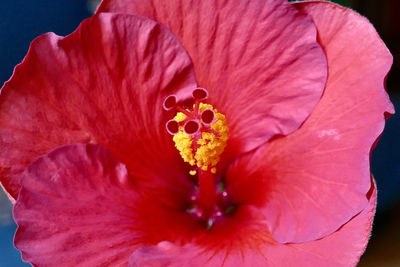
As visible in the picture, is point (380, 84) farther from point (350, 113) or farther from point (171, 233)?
point (171, 233)

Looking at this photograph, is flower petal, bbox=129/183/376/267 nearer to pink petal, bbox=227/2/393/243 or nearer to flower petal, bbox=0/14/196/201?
pink petal, bbox=227/2/393/243

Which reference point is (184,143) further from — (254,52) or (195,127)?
(254,52)

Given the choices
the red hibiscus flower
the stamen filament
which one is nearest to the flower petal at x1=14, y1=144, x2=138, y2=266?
the red hibiscus flower

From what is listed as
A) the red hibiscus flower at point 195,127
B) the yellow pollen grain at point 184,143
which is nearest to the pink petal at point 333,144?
the red hibiscus flower at point 195,127

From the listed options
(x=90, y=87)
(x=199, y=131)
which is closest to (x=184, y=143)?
(x=199, y=131)

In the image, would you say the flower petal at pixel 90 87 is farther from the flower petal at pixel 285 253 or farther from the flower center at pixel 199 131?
the flower petal at pixel 285 253

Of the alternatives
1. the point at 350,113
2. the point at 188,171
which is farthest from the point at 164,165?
the point at 350,113
